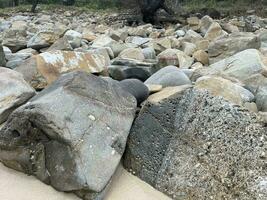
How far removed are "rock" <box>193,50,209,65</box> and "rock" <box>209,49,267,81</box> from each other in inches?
48.7

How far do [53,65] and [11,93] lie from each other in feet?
2.65

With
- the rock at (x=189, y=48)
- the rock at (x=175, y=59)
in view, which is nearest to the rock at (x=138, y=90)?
the rock at (x=175, y=59)

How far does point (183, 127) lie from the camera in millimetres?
2889

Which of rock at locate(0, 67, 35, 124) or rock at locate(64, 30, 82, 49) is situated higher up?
rock at locate(0, 67, 35, 124)

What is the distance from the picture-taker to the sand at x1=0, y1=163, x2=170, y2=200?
8.36 ft

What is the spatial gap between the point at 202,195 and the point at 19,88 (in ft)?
4.88

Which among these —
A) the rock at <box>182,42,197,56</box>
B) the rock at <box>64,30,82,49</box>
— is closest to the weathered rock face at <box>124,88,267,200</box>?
the rock at <box>182,42,197,56</box>

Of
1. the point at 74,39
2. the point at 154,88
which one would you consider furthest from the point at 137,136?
the point at 74,39

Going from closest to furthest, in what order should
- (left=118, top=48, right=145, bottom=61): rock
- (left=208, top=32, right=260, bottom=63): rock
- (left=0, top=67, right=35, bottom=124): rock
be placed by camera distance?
(left=0, top=67, right=35, bottom=124): rock → (left=118, top=48, right=145, bottom=61): rock → (left=208, top=32, right=260, bottom=63): rock

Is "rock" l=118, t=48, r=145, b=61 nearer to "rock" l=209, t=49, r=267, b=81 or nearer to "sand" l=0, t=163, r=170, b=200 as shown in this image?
"rock" l=209, t=49, r=267, b=81

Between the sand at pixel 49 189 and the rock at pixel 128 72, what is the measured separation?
1471mm

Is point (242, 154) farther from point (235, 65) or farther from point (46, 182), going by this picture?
point (235, 65)

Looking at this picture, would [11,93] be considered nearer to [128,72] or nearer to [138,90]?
[138,90]

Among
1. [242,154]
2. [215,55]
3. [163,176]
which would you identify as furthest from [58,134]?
[215,55]
